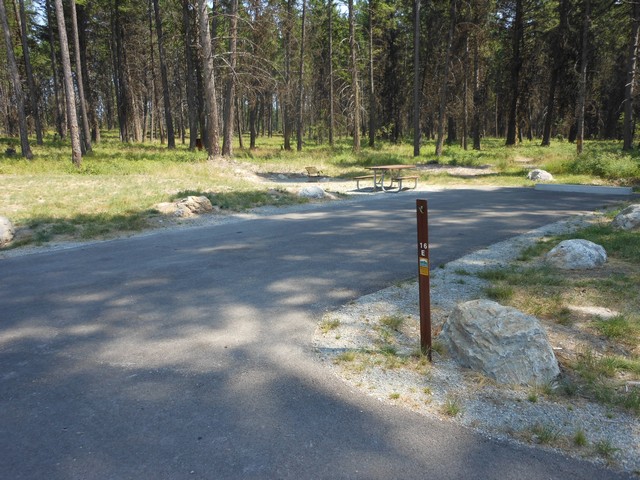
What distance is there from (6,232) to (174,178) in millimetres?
7483

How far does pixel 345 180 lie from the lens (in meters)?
19.1

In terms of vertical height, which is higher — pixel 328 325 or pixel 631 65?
pixel 631 65

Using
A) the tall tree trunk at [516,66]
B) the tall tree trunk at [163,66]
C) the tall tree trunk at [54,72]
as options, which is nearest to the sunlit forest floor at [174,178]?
the tall tree trunk at [163,66]

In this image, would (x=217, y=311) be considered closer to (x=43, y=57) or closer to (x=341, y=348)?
(x=341, y=348)

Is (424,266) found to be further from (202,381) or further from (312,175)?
(312,175)

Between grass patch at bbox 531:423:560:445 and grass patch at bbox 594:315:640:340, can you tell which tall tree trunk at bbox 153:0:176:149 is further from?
grass patch at bbox 531:423:560:445

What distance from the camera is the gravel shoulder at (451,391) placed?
2.66 meters

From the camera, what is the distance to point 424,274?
11.4 feet

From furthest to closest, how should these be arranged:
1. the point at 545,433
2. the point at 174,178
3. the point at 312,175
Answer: the point at 312,175 < the point at 174,178 < the point at 545,433

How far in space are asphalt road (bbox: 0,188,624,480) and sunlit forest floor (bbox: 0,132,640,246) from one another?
2.77 metres

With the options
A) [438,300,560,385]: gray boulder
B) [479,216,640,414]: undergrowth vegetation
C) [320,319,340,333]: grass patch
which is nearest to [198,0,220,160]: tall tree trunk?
[479,216,640,414]: undergrowth vegetation

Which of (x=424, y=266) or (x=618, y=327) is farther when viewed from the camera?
(x=618, y=327)

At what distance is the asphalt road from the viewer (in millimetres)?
2436

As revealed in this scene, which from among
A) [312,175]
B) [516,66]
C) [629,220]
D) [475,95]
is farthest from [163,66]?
[629,220]
